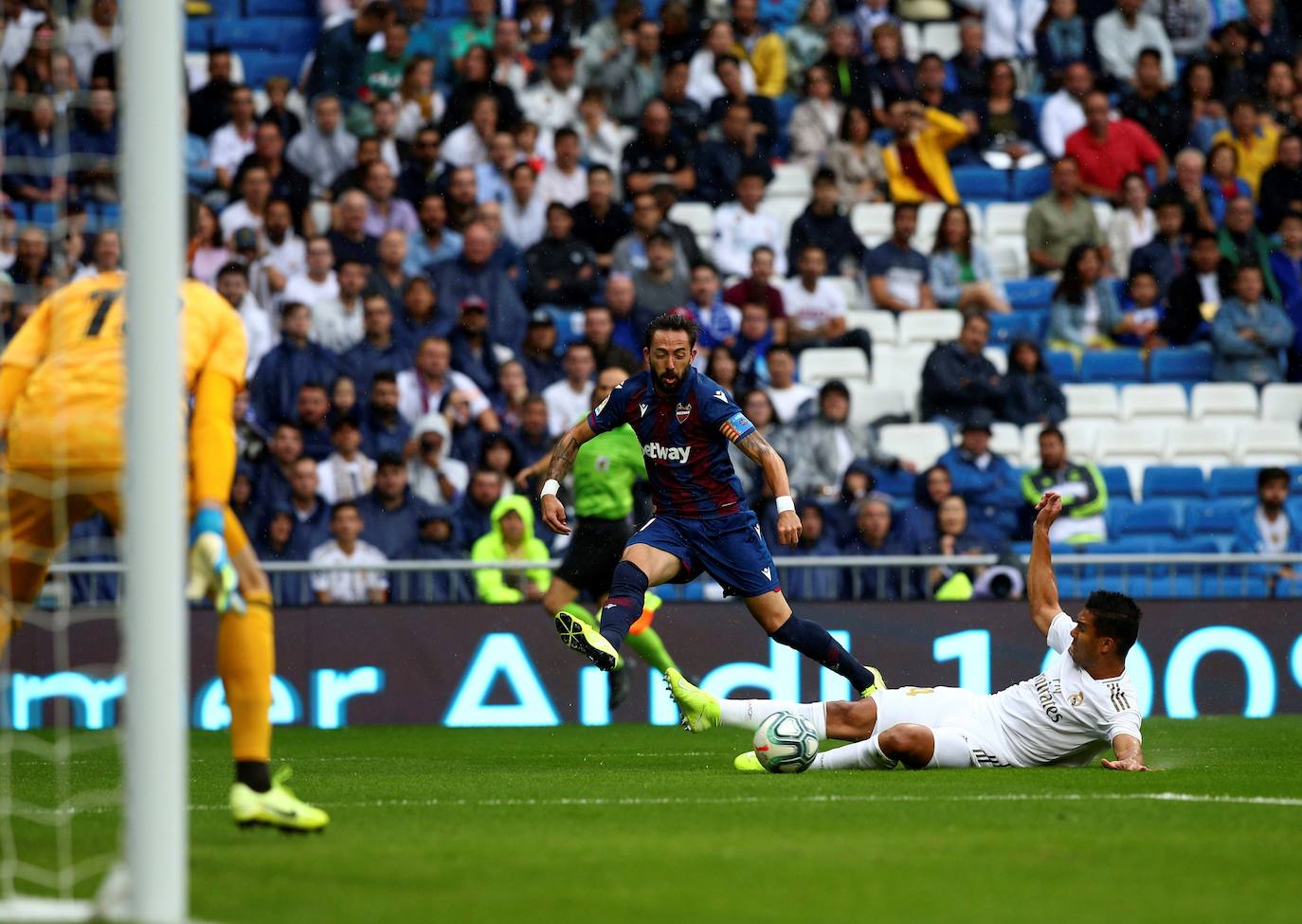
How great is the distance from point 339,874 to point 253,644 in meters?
0.97

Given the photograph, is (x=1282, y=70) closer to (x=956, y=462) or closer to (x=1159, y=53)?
(x=1159, y=53)

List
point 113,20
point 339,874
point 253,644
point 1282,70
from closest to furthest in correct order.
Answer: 1. point 339,874
2. point 253,644
3. point 113,20
4. point 1282,70

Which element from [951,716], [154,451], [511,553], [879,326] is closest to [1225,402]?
[879,326]

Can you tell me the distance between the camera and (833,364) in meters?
17.5

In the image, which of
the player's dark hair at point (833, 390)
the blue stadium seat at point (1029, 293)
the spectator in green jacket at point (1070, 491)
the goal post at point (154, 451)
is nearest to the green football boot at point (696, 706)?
the goal post at point (154, 451)

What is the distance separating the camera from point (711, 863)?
5.89 metres

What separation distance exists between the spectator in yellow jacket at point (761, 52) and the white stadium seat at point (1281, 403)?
18.3 ft

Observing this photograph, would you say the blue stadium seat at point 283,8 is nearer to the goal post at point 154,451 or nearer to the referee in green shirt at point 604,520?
the referee in green shirt at point 604,520

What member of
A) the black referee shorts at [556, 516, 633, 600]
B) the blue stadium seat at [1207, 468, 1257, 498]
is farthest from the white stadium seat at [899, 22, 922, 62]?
the black referee shorts at [556, 516, 633, 600]

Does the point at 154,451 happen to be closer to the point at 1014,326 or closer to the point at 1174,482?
the point at 1174,482

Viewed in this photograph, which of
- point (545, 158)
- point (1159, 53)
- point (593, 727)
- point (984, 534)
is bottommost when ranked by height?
point (593, 727)

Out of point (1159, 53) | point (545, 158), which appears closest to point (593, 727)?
point (545, 158)

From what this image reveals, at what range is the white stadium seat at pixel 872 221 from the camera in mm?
19062

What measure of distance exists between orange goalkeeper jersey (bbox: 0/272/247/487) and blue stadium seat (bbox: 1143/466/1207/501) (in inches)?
476
